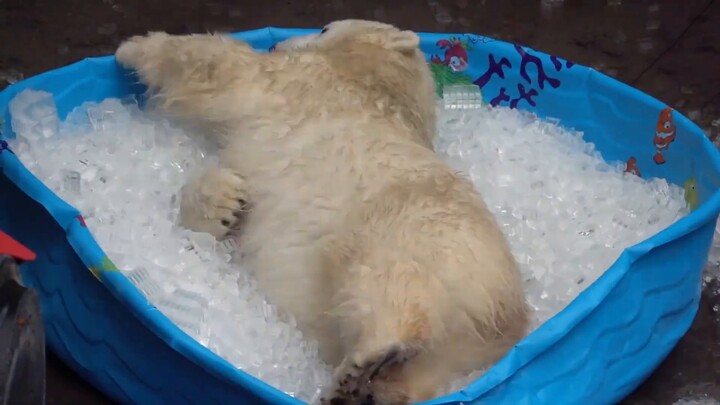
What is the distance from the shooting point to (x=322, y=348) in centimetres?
123

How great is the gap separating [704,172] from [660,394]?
485mm

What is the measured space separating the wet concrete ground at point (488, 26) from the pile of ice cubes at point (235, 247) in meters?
0.66

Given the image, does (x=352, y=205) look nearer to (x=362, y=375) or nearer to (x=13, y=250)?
(x=362, y=375)

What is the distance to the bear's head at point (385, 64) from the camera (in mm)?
1494

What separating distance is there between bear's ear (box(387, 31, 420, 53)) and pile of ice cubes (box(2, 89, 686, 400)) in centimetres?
35

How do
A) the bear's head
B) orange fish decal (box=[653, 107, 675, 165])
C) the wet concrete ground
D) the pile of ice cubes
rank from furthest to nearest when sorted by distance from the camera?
the wet concrete ground, orange fish decal (box=[653, 107, 675, 165]), the bear's head, the pile of ice cubes

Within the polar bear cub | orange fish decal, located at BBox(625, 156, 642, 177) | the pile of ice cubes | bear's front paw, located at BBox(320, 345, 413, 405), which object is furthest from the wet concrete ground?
bear's front paw, located at BBox(320, 345, 413, 405)

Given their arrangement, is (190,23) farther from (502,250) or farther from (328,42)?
(502,250)

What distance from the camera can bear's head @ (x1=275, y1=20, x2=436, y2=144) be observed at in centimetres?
149

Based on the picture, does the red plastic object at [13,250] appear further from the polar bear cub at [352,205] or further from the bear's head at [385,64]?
the bear's head at [385,64]

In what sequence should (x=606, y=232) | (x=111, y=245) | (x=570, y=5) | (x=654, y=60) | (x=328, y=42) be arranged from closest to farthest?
(x=111, y=245), (x=328, y=42), (x=606, y=232), (x=654, y=60), (x=570, y=5)

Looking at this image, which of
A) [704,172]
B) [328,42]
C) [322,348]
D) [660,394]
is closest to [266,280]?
[322,348]

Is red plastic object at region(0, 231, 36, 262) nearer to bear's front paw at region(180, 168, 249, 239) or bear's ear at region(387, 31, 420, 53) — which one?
bear's front paw at region(180, 168, 249, 239)

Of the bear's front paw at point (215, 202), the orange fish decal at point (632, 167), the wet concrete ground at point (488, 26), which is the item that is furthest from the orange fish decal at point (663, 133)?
the bear's front paw at point (215, 202)
